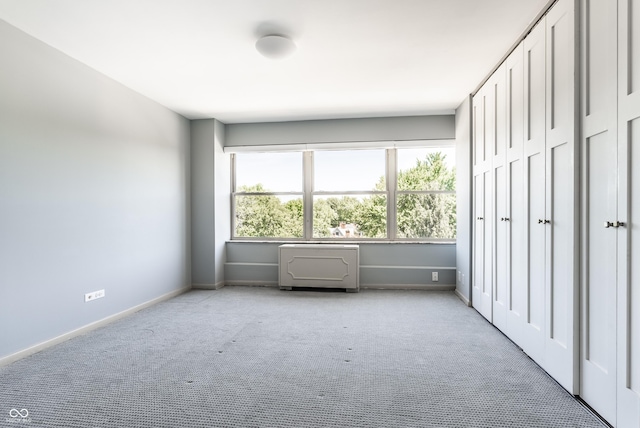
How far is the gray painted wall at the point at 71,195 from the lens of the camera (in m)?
2.46

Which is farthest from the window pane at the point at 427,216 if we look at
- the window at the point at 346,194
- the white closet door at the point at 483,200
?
the white closet door at the point at 483,200

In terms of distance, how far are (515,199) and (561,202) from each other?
655 mm

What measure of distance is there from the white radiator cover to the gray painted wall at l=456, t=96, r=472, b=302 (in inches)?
53.8

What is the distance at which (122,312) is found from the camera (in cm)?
354

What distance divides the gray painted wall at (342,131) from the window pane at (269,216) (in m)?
0.90

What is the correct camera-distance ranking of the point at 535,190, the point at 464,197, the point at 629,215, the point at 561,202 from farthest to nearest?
1. the point at 464,197
2. the point at 535,190
3. the point at 561,202
4. the point at 629,215

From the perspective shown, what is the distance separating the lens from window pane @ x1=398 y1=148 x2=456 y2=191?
484 cm

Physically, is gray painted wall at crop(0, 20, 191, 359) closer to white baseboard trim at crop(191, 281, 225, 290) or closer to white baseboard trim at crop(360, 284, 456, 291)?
white baseboard trim at crop(191, 281, 225, 290)

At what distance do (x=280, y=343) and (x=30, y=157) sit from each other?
8.22ft

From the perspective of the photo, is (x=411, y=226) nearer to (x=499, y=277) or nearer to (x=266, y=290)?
(x=499, y=277)

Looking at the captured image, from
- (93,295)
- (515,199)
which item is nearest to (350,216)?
(515,199)

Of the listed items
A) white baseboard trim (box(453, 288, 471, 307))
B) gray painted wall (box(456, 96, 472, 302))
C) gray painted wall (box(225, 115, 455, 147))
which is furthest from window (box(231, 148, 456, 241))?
white baseboard trim (box(453, 288, 471, 307))

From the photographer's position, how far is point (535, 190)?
7.90ft

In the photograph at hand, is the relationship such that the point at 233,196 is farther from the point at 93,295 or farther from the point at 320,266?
the point at 93,295
